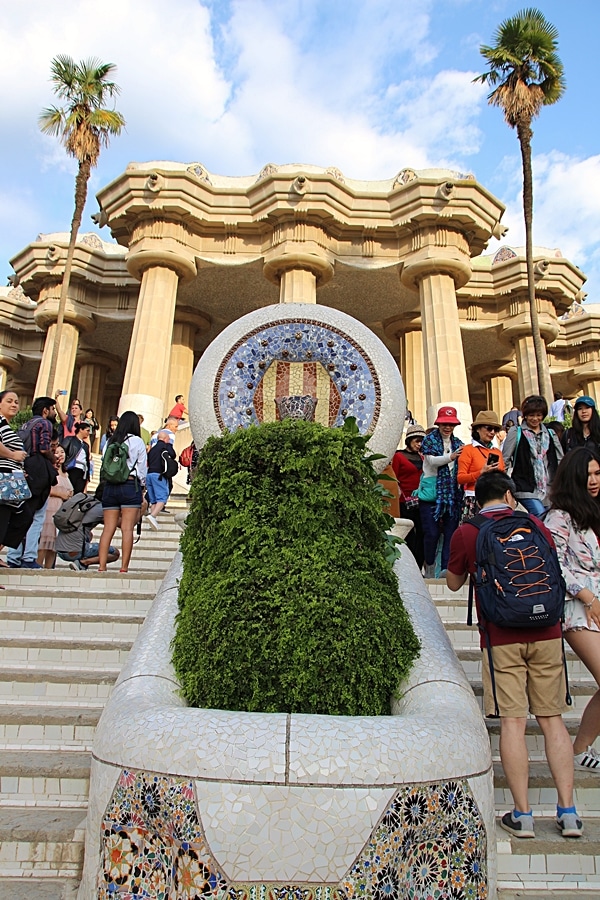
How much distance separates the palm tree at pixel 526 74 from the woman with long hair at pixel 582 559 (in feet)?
51.8

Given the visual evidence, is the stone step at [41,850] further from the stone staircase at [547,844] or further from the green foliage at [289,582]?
the stone staircase at [547,844]

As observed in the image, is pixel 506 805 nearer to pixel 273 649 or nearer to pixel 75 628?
pixel 273 649

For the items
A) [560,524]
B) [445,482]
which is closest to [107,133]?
[445,482]

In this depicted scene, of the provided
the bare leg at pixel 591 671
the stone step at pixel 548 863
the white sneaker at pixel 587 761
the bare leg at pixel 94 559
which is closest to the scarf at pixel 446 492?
the bare leg at pixel 591 671

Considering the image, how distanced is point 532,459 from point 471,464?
70cm

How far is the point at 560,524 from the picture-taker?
385 centimetres

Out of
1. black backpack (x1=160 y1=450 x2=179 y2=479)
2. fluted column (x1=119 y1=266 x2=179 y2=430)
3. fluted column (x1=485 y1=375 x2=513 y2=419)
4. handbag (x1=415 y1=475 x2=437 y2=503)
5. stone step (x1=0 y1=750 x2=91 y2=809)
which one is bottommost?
stone step (x1=0 y1=750 x2=91 y2=809)

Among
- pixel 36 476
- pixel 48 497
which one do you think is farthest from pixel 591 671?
pixel 48 497

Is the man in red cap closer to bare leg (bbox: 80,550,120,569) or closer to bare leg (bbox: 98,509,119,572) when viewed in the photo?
bare leg (bbox: 98,509,119,572)

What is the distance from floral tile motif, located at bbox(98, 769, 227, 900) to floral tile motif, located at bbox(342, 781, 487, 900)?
1.46 ft

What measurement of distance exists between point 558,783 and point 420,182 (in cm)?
1943

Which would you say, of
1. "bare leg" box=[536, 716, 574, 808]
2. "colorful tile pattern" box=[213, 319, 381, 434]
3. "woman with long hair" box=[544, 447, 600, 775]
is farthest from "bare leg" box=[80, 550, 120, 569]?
"bare leg" box=[536, 716, 574, 808]

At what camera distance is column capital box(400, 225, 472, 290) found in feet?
65.2

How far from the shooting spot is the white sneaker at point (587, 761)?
11.5 feet
